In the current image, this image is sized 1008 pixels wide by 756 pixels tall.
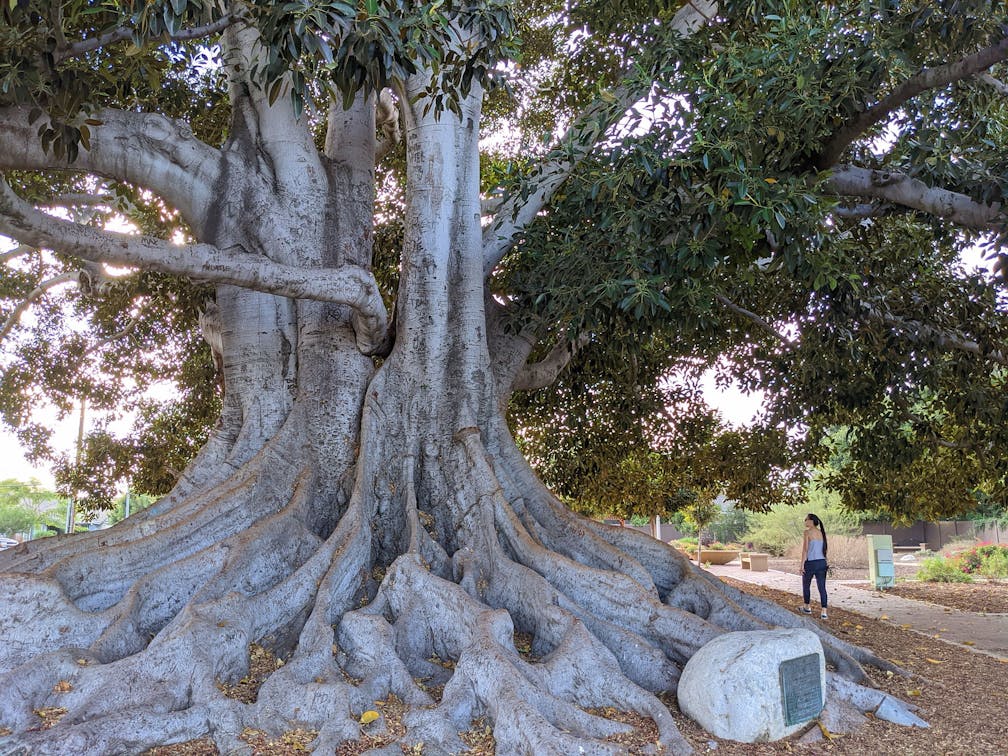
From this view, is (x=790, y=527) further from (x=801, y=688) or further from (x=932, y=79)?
(x=801, y=688)

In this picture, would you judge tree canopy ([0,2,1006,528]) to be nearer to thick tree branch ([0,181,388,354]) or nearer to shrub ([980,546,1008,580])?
thick tree branch ([0,181,388,354])

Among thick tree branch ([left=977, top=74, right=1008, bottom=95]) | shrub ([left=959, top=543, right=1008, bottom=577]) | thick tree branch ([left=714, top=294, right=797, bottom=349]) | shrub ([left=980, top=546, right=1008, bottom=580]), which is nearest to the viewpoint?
thick tree branch ([left=977, top=74, right=1008, bottom=95])

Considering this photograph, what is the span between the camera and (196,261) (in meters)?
5.20

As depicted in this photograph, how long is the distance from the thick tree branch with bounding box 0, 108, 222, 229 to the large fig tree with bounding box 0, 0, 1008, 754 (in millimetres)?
25

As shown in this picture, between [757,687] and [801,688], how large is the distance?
349 mm

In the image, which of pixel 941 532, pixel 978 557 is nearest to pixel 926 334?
pixel 978 557

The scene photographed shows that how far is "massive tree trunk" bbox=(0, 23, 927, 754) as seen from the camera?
4.47m

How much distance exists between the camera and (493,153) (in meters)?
12.3

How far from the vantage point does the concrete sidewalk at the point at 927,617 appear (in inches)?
355

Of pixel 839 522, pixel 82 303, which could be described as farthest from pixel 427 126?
pixel 839 522

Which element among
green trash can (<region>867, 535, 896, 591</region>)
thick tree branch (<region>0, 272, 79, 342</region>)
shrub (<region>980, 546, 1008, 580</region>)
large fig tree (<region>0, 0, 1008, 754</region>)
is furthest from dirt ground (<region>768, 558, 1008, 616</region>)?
thick tree branch (<region>0, 272, 79, 342</region>)

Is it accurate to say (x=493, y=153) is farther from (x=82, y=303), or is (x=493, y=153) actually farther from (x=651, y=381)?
(x=82, y=303)

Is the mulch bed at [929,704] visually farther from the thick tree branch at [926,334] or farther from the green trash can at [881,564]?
the green trash can at [881,564]

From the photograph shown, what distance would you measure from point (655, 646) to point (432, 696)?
1.57m
